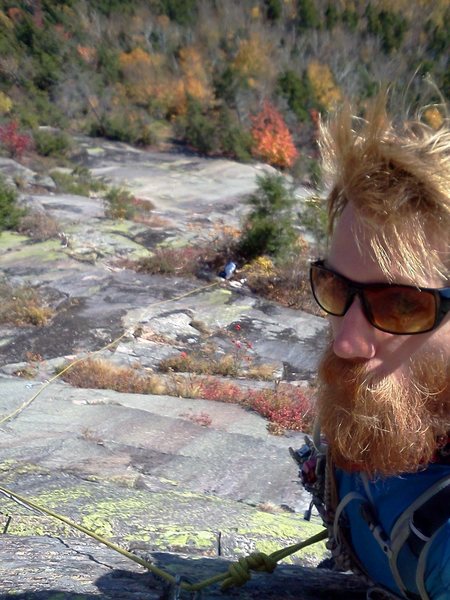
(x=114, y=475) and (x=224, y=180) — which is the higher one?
(x=114, y=475)

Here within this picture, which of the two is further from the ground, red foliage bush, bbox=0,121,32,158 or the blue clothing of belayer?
the blue clothing of belayer

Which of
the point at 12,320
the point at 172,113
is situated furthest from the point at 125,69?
the point at 12,320

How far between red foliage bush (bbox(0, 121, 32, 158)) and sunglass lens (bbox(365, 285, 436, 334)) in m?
23.7

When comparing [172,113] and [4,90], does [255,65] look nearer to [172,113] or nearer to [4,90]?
[172,113]

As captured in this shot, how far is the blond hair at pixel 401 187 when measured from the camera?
3.86ft

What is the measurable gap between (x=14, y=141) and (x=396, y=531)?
24194 millimetres

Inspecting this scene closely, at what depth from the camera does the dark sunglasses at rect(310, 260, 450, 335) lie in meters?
1.18

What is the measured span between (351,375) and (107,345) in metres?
7.27

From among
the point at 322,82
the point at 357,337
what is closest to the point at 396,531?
the point at 357,337

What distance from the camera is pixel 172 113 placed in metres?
36.8

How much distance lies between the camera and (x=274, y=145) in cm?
2944

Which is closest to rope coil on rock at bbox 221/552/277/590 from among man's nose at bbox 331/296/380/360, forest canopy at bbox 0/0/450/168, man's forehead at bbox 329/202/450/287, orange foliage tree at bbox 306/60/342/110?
man's nose at bbox 331/296/380/360

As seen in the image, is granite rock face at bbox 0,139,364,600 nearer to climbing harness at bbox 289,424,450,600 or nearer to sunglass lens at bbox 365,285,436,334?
climbing harness at bbox 289,424,450,600

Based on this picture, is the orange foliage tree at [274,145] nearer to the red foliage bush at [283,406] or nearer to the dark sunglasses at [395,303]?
the red foliage bush at [283,406]
